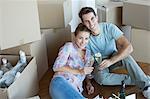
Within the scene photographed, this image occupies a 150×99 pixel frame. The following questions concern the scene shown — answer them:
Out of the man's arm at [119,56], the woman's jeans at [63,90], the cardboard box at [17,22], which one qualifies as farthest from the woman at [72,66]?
the cardboard box at [17,22]

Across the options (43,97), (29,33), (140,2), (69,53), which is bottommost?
(43,97)

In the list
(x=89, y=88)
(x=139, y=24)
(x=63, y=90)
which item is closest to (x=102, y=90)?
(x=89, y=88)

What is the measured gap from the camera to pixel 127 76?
2.50m

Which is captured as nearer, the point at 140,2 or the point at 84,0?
the point at 140,2

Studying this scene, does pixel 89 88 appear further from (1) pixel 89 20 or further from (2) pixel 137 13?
(2) pixel 137 13

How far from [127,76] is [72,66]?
484mm

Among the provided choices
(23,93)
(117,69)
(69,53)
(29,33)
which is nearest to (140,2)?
(117,69)

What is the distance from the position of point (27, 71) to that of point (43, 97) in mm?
323

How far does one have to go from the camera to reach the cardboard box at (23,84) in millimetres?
2031

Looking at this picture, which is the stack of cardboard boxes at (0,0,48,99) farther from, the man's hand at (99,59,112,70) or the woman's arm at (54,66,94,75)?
the man's hand at (99,59,112,70)

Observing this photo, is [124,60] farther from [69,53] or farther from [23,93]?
[23,93]

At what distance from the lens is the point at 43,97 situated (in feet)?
8.13

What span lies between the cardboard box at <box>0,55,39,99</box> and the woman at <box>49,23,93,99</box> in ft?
0.61

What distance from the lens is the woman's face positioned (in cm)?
225
